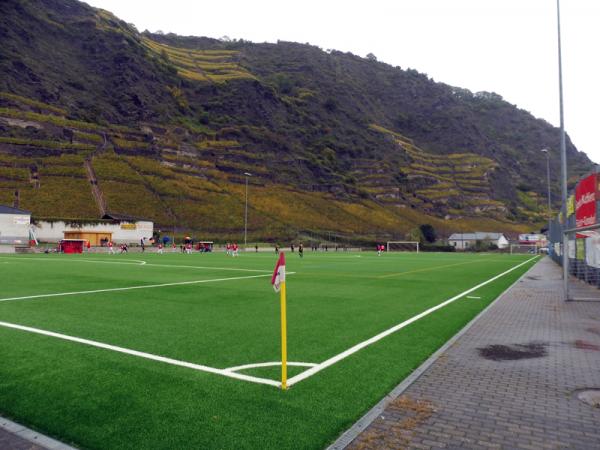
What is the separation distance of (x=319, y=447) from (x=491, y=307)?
10423 millimetres

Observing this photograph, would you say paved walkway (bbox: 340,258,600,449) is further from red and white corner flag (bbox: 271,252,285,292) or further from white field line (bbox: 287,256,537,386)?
red and white corner flag (bbox: 271,252,285,292)

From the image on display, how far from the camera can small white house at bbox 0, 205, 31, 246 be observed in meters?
47.4

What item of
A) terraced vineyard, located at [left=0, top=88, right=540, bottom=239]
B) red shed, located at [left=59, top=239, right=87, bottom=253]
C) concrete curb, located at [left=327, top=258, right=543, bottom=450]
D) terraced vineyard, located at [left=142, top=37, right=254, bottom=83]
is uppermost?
terraced vineyard, located at [left=142, top=37, right=254, bottom=83]

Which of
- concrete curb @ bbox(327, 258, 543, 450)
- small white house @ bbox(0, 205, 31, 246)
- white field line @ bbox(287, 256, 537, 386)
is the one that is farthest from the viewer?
small white house @ bbox(0, 205, 31, 246)

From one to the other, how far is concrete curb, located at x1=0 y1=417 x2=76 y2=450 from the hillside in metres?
73.7

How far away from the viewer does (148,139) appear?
101m

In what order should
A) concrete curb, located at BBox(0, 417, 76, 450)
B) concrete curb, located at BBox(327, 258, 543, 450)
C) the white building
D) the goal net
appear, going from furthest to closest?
the goal net, the white building, concrete curb, located at BBox(327, 258, 543, 450), concrete curb, located at BBox(0, 417, 76, 450)

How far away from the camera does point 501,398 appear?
17.4 ft

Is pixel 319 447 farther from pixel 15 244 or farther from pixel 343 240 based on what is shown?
pixel 343 240

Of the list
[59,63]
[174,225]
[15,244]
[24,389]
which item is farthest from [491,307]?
[59,63]

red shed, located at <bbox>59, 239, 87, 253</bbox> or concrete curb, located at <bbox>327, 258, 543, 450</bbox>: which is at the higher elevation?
red shed, located at <bbox>59, 239, 87, 253</bbox>

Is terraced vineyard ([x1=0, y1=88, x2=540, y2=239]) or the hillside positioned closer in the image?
terraced vineyard ([x1=0, y1=88, x2=540, y2=239])

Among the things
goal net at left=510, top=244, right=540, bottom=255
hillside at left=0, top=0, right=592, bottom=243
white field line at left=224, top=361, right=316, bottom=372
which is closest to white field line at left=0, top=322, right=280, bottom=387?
white field line at left=224, top=361, right=316, bottom=372

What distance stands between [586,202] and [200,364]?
18.5 metres
